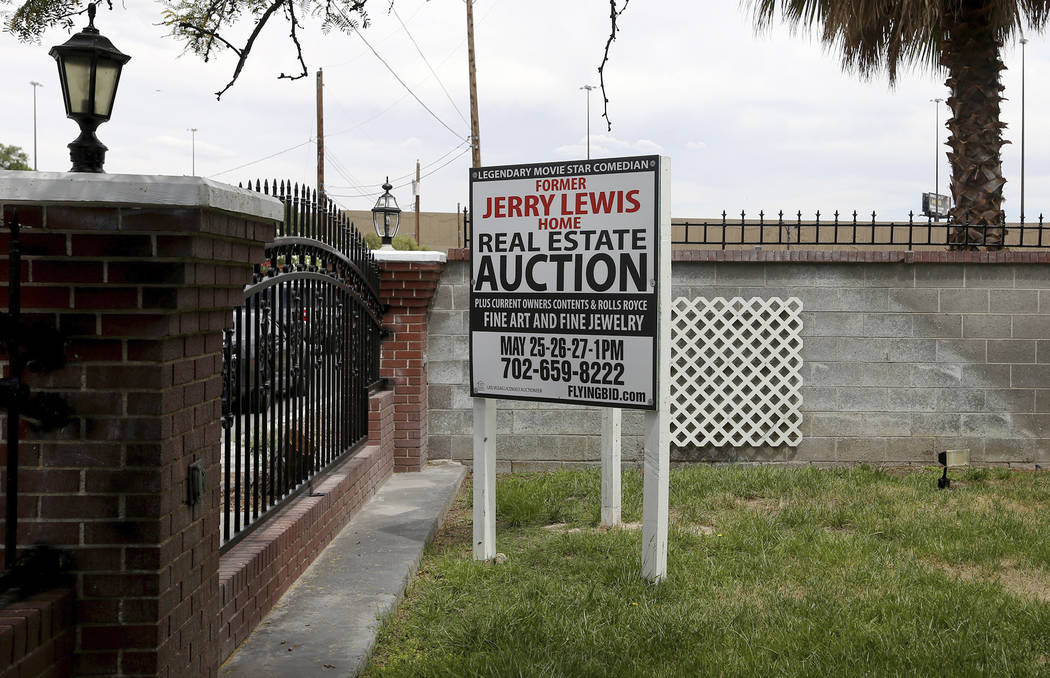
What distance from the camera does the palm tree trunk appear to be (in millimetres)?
11055

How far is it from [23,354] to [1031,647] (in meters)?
4.34

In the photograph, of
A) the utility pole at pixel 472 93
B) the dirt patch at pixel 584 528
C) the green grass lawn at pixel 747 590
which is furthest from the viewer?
the utility pole at pixel 472 93

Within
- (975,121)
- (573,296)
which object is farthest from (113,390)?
(975,121)

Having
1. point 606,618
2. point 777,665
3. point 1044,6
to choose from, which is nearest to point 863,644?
point 777,665

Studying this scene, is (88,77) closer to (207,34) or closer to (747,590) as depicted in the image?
(207,34)

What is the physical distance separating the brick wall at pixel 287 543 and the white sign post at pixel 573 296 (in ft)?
3.06

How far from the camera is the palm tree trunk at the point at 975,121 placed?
11.1m

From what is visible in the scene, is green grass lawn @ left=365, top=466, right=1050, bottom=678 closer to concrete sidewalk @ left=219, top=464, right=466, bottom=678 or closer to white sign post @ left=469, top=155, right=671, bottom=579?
concrete sidewalk @ left=219, top=464, right=466, bottom=678

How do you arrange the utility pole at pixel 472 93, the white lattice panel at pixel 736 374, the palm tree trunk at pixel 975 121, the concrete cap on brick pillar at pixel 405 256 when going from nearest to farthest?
the concrete cap on brick pillar at pixel 405 256
the white lattice panel at pixel 736 374
the palm tree trunk at pixel 975 121
the utility pole at pixel 472 93

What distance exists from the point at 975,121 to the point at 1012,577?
276 inches

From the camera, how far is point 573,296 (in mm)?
5973

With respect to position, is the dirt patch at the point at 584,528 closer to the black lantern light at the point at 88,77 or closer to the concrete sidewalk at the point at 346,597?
the concrete sidewalk at the point at 346,597

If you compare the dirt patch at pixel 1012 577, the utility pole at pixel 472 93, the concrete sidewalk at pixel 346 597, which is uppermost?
the utility pole at pixel 472 93

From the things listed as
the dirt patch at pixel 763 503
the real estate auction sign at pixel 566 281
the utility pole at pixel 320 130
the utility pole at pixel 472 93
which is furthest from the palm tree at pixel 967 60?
the utility pole at pixel 320 130
